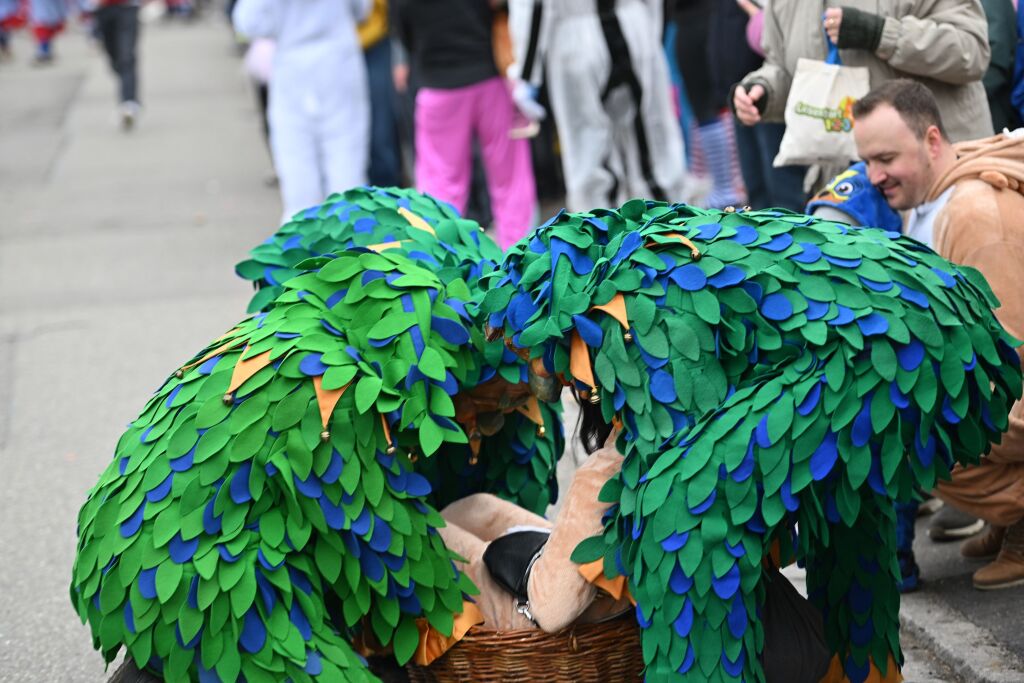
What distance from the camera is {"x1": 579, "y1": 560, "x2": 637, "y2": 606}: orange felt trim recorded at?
2861 mm

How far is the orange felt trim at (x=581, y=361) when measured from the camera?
275 centimetres

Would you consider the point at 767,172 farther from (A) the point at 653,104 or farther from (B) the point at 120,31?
(B) the point at 120,31

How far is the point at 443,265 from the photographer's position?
10.8 ft

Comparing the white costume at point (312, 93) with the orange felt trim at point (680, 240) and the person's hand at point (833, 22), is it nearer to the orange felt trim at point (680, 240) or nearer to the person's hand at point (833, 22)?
the person's hand at point (833, 22)

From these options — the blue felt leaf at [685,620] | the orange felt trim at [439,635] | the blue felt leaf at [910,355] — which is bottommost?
the orange felt trim at [439,635]

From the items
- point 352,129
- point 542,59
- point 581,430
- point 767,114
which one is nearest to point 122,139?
point 352,129

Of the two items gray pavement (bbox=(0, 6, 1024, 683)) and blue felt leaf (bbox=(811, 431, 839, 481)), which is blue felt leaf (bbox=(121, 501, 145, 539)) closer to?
gray pavement (bbox=(0, 6, 1024, 683))

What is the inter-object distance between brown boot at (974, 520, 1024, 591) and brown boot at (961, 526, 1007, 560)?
0.51 ft

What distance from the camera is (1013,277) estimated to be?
11.0ft

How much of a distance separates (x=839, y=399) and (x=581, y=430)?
0.79 m

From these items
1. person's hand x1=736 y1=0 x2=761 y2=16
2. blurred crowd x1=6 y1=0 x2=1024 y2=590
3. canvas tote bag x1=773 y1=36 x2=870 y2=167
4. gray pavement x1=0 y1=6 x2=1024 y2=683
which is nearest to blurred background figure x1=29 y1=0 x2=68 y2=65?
gray pavement x1=0 y1=6 x2=1024 y2=683

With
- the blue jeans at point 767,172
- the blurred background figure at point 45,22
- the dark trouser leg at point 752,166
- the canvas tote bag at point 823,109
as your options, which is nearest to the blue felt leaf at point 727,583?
the canvas tote bag at point 823,109

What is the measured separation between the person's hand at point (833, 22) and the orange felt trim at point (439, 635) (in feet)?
7.10

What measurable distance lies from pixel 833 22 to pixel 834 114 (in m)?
0.29
